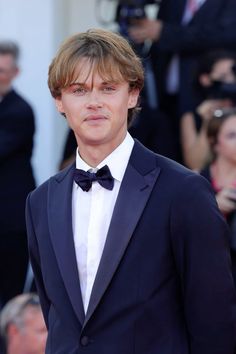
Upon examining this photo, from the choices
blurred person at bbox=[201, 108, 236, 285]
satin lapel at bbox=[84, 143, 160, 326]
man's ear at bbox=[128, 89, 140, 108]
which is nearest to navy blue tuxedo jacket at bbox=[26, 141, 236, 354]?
satin lapel at bbox=[84, 143, 160, 326]

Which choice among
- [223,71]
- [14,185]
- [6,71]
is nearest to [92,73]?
[14,185]

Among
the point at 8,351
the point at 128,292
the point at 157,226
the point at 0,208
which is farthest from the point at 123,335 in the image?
the point at 0,208

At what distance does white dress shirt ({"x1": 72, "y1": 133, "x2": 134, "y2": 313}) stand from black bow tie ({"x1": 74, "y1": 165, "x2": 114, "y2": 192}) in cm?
2

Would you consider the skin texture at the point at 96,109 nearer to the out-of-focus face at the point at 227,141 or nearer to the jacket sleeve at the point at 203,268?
the jacket sleeve at the point at 203,268

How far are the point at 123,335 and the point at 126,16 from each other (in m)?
3.94

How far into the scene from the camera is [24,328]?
4.56m

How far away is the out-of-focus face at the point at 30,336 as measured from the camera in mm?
4520

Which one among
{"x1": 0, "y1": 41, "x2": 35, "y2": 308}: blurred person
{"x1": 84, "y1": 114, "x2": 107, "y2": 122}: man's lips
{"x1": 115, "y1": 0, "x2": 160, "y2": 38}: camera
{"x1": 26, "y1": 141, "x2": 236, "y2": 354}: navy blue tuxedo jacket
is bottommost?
{"x1": 0, "y1": 41, "x2": 35, "y2": 308}: blurred person

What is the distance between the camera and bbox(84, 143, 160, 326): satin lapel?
9.59 ft

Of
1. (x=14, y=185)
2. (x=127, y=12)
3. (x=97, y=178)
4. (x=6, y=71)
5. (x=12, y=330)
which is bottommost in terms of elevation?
(x=14, y=185)

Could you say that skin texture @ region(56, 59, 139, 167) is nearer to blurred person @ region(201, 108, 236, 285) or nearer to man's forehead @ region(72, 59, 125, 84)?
man's forehead @ region(72, 59, 125, 84)

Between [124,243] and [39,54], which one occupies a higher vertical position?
[124,243]

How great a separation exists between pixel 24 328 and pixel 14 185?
164cm

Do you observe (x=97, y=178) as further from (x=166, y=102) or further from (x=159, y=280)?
(x=166, y=102)
